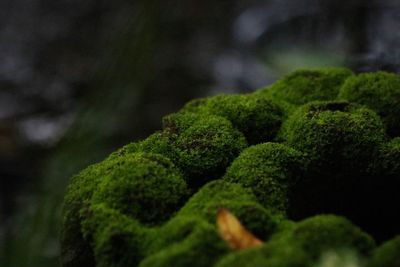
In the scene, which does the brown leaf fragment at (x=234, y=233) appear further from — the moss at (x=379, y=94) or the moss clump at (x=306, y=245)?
the moss at (x=379, y=94)

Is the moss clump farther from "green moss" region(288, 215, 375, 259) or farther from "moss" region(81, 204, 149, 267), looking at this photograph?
"moss" region(81, 204, 149, 267)

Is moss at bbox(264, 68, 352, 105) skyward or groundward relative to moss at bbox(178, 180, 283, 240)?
skyward

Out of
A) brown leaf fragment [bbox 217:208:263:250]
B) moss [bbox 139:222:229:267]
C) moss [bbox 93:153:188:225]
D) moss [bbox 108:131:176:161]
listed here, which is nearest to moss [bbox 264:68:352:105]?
moss [bbox 108:131:176:161]

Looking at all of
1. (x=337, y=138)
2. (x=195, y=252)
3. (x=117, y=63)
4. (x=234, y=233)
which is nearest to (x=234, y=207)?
(x=234, y=233)

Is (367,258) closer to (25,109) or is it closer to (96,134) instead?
(96,134)

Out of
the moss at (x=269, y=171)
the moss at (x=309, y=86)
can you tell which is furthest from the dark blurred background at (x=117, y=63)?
the moss at (x=269, y=171)

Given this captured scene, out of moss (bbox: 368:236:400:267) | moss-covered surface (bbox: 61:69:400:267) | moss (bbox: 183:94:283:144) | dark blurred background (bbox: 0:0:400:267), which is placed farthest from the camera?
dark blurred background (bbox: 0:0:400:267)
